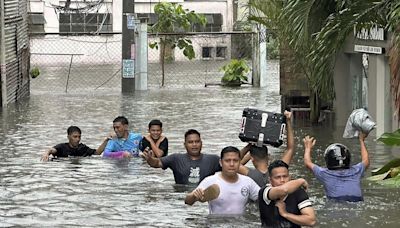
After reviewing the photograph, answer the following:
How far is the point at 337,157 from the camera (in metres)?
13.0

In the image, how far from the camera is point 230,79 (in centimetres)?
3972

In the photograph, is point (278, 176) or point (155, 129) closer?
point (278, 176)

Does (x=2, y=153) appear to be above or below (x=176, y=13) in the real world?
below

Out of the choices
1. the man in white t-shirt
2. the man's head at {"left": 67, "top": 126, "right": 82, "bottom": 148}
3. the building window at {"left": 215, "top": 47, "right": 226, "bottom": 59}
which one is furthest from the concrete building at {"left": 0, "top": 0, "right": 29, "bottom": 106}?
the man in white t-shirt

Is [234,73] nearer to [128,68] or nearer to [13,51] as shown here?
[128,68]

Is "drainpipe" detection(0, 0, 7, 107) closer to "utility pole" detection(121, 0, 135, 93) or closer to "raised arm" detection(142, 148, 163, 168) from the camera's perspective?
"utility pole" detection(121, 0, 135, 93)

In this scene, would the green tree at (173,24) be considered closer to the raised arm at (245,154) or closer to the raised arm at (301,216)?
the raised arm at (245,154)

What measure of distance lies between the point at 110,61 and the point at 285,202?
135 ft

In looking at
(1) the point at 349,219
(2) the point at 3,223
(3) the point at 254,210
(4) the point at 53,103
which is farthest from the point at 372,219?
(4) the point at 53,103

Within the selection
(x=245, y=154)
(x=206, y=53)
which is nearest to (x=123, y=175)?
(x=245, y=154)

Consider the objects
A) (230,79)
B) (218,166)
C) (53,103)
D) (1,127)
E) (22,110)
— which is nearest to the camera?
(218,166)

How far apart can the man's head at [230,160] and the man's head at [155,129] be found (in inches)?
236

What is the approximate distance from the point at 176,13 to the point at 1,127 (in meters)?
16.8

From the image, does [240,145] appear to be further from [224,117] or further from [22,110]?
[22,110]
